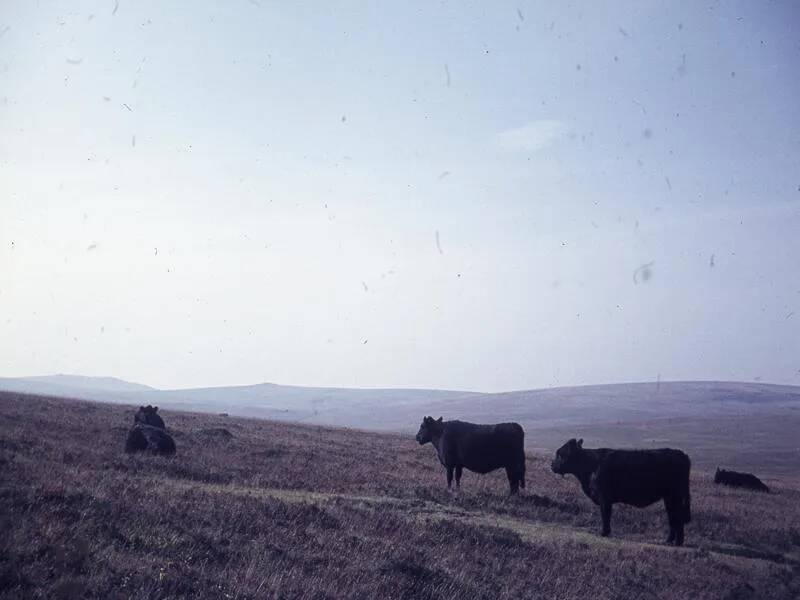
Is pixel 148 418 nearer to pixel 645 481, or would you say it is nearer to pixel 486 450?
pixel 486 450

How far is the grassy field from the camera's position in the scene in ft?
28.4

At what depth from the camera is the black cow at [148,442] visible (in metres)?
21.1

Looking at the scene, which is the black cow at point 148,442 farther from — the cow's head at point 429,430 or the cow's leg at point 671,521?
the cow's leg at point 671,521

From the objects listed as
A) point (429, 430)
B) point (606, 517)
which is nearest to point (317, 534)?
point (606, 517)

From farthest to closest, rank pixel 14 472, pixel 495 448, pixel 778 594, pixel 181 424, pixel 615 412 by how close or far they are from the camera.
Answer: pixel 615 412
pixel 181 424
pixel 495 448
pixel 778 594
pixel 14 472

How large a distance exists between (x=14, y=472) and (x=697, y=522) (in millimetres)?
17395

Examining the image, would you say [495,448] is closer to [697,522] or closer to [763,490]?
[697,522]

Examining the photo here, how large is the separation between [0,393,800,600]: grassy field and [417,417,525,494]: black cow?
2.82ft

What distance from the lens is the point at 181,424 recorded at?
3362 centimetres

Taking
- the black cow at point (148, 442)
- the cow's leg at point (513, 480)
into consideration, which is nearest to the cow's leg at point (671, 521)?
the cow's leg at point (513, 480)

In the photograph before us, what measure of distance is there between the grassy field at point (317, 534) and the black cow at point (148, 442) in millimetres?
532

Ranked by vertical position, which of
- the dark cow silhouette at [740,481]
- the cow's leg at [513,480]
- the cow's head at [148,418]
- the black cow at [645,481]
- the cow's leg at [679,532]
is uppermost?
the cow's head at [148,418]

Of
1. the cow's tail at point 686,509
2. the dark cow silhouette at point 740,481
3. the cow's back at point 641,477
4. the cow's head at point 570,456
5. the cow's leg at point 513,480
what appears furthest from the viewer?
the dark cow silhouette at point 740,481

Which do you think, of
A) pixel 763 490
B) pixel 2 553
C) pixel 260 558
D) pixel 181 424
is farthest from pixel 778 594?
pixel 181 424
